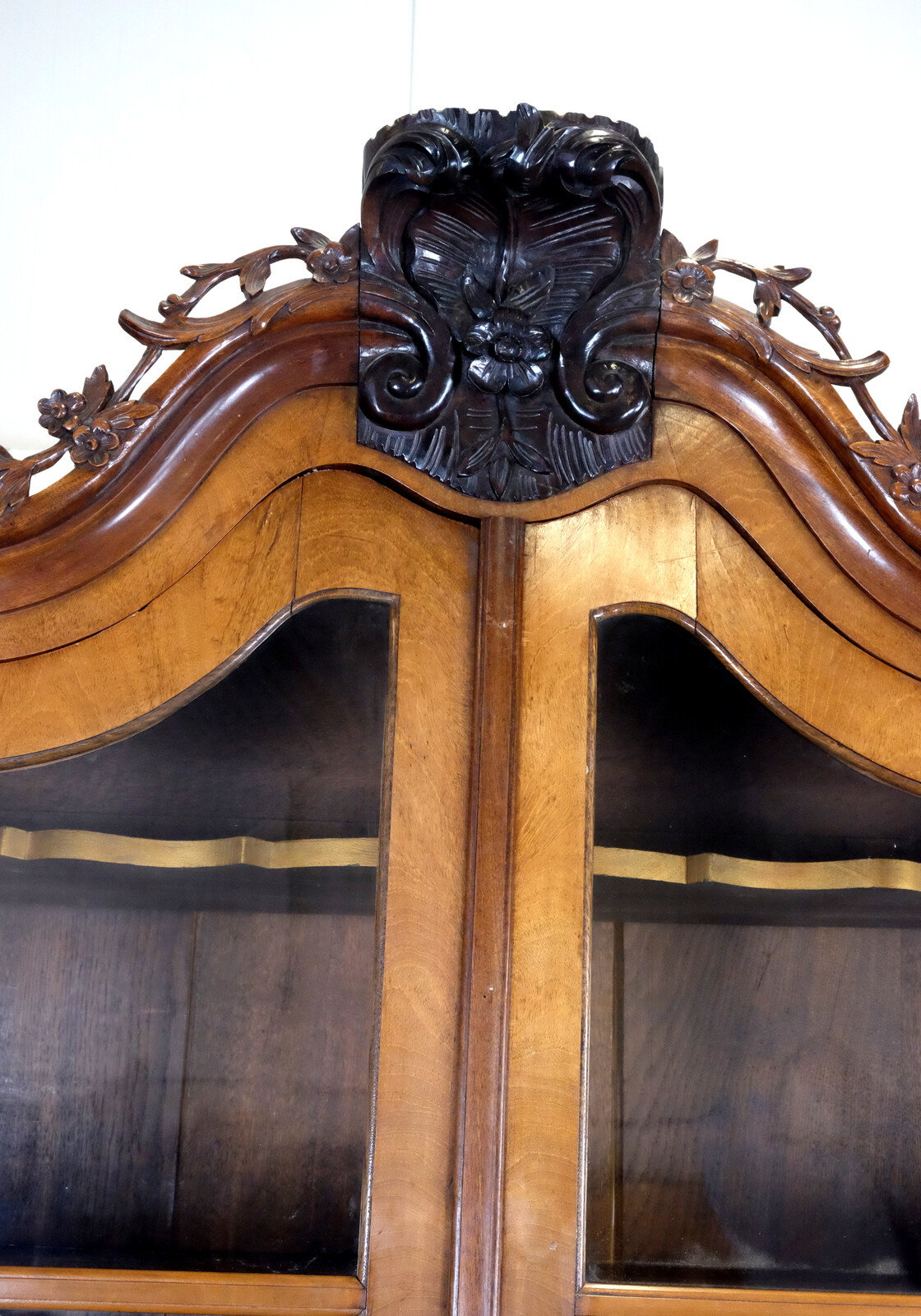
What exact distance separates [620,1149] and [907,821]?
0.29 m

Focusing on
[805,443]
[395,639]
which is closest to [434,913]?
[395,639]

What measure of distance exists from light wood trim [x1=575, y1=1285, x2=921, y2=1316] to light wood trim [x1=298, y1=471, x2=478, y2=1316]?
0.31 feet

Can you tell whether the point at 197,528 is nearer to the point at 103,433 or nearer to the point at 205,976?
the point at 103,433

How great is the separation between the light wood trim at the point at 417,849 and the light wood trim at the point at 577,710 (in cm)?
4

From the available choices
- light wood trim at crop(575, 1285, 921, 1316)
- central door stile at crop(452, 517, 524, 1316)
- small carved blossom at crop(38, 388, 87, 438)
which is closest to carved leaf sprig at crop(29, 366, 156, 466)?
small carved blossom at crop(38, 388, 87, 438)

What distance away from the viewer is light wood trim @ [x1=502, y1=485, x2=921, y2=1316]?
708 mm

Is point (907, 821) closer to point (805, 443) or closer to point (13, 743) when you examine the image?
point (805, 443)

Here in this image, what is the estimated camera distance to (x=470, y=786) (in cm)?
75

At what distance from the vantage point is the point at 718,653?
2.55 feet

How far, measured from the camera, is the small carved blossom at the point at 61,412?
28.7 inches

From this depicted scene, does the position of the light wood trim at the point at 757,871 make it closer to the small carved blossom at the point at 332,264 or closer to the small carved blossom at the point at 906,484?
the small carved blossom at the point at 906,484

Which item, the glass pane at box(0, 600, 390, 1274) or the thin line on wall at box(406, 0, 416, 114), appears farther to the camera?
the thin line on wall at box(406, 0, 416, 114)

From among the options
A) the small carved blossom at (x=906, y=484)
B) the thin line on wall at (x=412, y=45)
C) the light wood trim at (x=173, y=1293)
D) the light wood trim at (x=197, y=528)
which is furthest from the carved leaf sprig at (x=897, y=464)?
the thin line on wall at (x=412, y=45)

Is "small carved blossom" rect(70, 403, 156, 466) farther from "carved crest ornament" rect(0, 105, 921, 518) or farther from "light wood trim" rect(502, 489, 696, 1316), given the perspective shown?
"light wood trim" rect(502, 489, 696, 1316)
